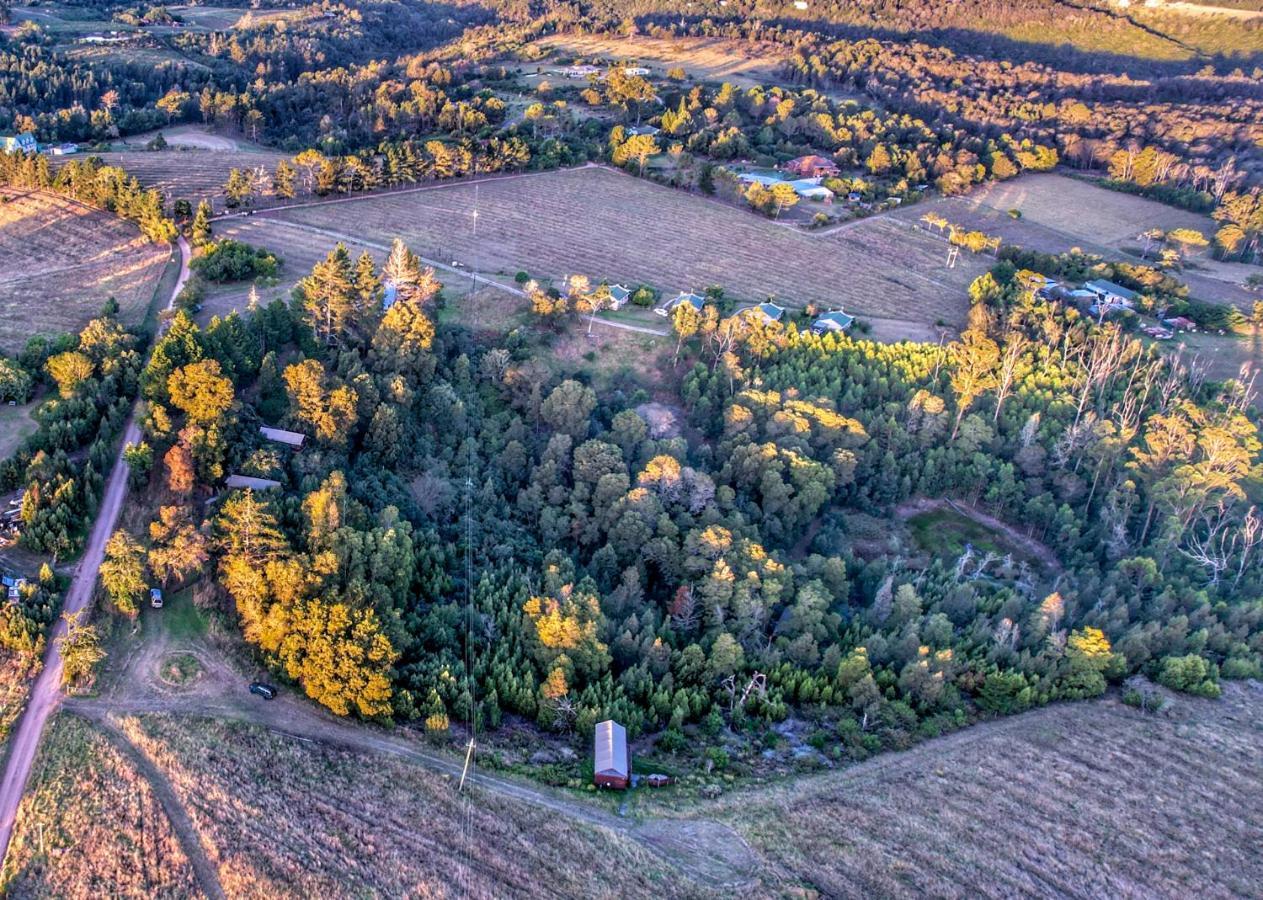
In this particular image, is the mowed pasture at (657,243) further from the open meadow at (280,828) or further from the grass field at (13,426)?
the open meadow at (280,828)

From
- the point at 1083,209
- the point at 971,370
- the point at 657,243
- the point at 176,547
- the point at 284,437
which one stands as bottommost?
the point at 176,547

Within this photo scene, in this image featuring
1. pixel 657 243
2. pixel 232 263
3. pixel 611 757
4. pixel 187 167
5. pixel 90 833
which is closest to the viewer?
pixel 90 833

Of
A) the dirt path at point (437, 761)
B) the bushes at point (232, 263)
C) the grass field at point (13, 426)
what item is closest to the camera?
the dirt path at point (437, 761)

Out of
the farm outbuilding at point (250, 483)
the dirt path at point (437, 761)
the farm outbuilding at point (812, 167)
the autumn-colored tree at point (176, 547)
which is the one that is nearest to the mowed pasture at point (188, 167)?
the farm outbuilding at point (250, 483)

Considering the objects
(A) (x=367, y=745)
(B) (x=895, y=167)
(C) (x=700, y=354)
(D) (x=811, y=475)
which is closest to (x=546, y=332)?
(C) (x=700, y=354)

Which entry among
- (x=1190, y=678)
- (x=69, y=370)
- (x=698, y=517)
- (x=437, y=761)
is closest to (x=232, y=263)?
(x=69, y=370)

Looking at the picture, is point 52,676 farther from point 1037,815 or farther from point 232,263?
point 1037,815

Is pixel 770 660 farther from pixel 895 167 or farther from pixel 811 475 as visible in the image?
pixel 895 167
